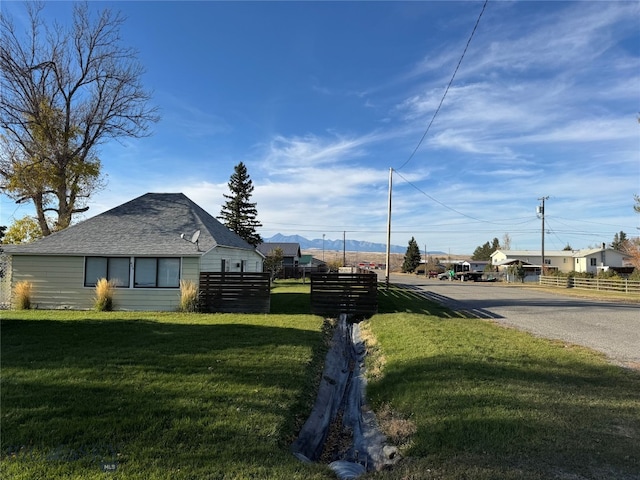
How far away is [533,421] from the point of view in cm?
455

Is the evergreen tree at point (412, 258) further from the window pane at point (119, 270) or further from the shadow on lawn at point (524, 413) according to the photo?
the shadow on lawn at point (524, 413)

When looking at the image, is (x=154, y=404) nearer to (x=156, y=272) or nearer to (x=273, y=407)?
(x=273, y=407)

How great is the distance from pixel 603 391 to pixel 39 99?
26370mm

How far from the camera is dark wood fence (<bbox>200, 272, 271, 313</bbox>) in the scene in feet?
50.4

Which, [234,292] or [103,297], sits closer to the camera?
[103,297]

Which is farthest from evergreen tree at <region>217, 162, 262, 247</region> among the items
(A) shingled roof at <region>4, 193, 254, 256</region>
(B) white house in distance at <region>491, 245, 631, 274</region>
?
(B) white house in distance at <region>491, 245, 631, 274</region>

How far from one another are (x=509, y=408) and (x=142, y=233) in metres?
15.8

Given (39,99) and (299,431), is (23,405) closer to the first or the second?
(299,431)

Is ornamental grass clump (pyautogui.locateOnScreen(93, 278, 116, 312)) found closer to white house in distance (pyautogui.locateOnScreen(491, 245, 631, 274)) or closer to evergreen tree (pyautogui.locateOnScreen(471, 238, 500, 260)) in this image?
white house in distance (pyautogui.locateOnScreen(491, 245, 631, 274))

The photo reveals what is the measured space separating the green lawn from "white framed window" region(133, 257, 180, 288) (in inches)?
259

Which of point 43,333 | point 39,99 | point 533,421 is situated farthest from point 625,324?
point 39,99

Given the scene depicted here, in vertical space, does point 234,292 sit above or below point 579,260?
below

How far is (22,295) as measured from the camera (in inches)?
612

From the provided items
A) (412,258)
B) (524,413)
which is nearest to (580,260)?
(412,258)
